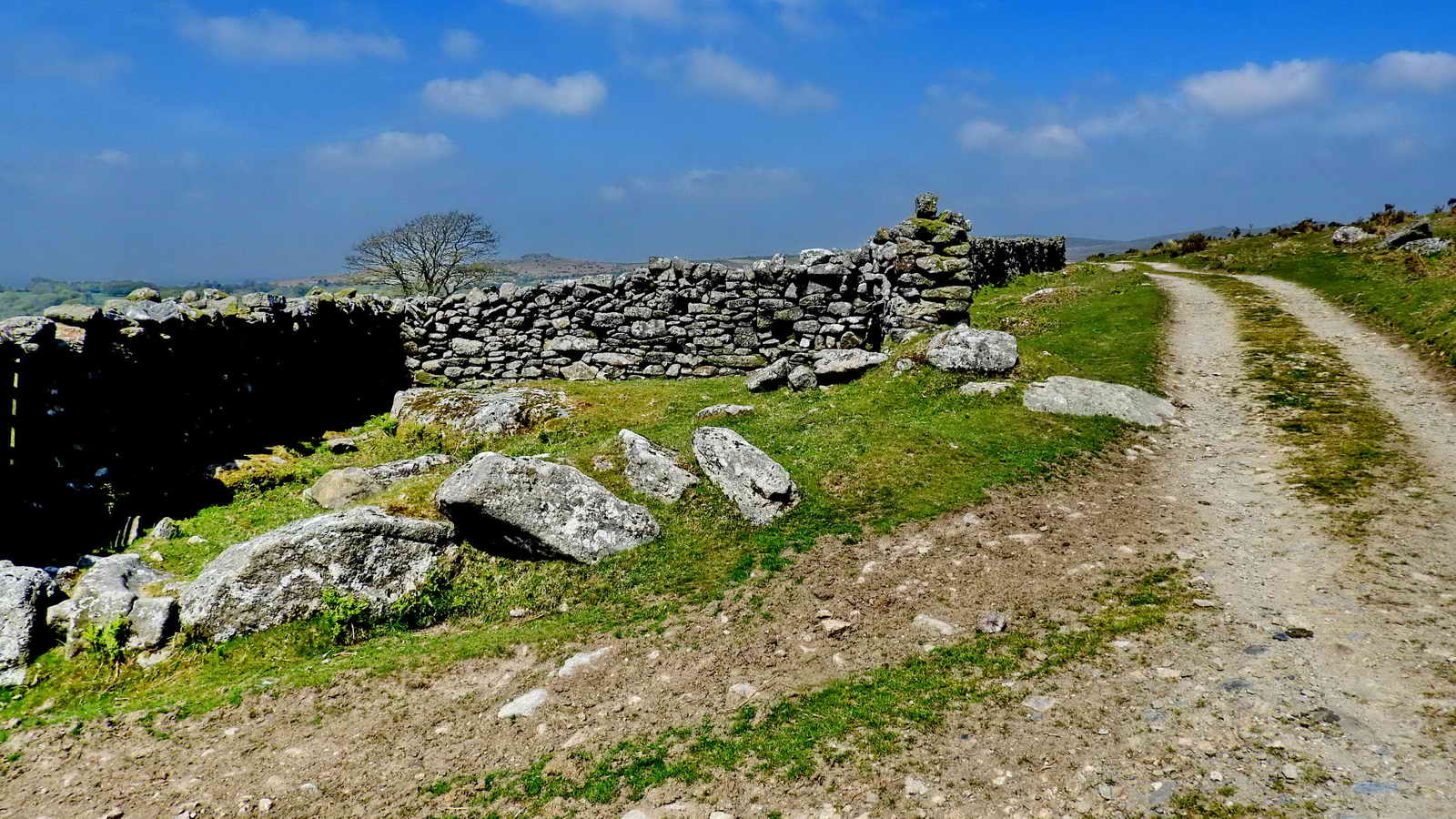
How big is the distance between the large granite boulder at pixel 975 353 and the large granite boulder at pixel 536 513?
373 inches

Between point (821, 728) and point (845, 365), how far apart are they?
1355 cm

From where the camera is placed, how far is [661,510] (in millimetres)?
11789

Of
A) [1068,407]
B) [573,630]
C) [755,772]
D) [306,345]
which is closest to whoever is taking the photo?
[755,772]

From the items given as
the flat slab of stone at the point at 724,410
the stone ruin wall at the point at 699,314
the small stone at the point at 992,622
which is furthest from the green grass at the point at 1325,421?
the flat slab of stone at the point at 724,410

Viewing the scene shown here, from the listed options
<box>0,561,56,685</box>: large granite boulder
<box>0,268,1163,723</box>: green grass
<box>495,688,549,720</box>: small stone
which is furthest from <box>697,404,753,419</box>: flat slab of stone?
<box>0,561,56,685</box>: large granite boulder

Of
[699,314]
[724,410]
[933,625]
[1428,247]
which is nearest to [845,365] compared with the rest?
[724,410]

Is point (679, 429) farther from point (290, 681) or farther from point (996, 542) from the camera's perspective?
point (290, 681)

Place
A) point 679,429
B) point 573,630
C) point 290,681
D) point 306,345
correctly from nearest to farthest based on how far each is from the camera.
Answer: point 290,681 → point 573,630 → point 679,429 → point 306,345

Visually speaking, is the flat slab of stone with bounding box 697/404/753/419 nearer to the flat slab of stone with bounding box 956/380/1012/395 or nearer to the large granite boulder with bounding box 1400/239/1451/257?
the flat slab of stone with bounding box 956/380/1012/395

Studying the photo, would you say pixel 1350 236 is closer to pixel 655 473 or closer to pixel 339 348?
pixel 655 473

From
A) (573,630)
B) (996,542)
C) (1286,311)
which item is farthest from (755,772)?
(1286,311)

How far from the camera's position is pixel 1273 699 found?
6078mm

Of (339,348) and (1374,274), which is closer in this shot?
(339,348)

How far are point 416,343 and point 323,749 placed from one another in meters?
21.1
